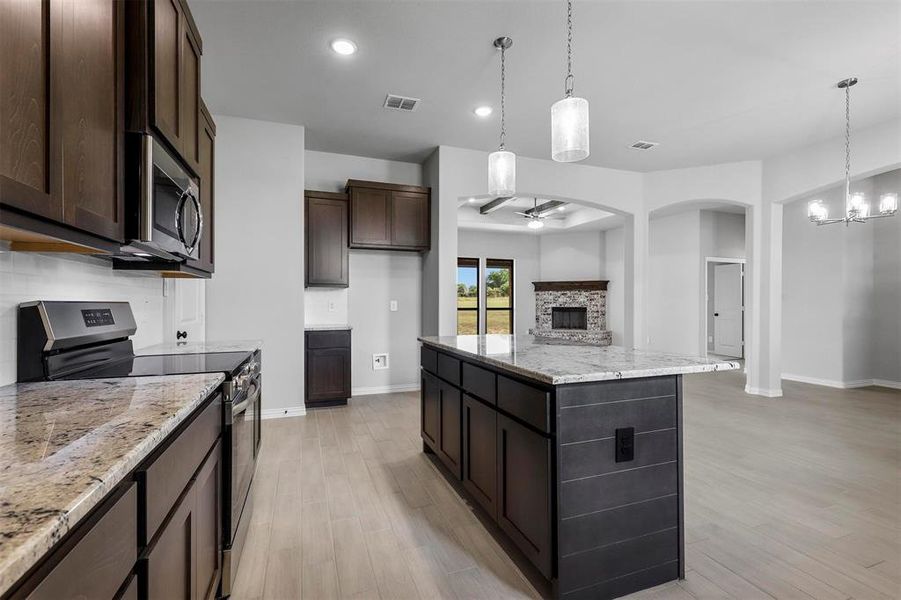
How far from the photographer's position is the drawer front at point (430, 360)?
9.72 ft

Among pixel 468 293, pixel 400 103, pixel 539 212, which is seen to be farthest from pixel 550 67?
pixel 468 293

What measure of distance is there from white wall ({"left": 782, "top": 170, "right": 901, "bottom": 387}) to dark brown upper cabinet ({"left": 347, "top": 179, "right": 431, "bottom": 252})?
18.0ft

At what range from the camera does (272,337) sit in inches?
171

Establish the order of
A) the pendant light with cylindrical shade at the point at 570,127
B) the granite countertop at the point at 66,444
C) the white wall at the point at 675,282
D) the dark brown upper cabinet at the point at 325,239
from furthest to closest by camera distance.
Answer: the white wall at the point at 675,282, the dark brown upper cabinet at the point at 325,239, the pendant light with cylindrical shade at the point at 570,127, the granite countertop at the point at 66,444

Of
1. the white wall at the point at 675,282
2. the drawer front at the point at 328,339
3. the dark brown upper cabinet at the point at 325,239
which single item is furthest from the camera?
the white wall at the point at 675,282

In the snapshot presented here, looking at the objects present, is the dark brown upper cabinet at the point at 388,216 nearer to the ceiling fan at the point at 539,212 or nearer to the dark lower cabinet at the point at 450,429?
the dark lower cabinet at the point at 450,429

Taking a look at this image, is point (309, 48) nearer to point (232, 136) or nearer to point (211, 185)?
point (211, 185)

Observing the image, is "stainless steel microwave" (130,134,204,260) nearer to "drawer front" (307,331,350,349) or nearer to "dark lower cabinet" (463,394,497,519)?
"dark lower cabinet" (463,394,497,519)

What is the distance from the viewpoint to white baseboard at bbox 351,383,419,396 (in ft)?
17.6

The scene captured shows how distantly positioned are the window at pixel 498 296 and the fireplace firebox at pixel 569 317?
917mm

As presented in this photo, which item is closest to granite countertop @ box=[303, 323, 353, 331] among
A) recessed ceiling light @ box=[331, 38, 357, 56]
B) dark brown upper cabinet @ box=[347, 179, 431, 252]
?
dark brown upper cabinet @ box=[347, 179, 431, 252]

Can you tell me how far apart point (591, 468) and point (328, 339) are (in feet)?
11.6

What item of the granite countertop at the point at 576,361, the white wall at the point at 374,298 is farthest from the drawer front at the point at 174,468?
the white wall at the point at 374,298

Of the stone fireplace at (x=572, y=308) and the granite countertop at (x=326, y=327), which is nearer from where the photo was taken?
the granite countertop at (x=326, y=327)
